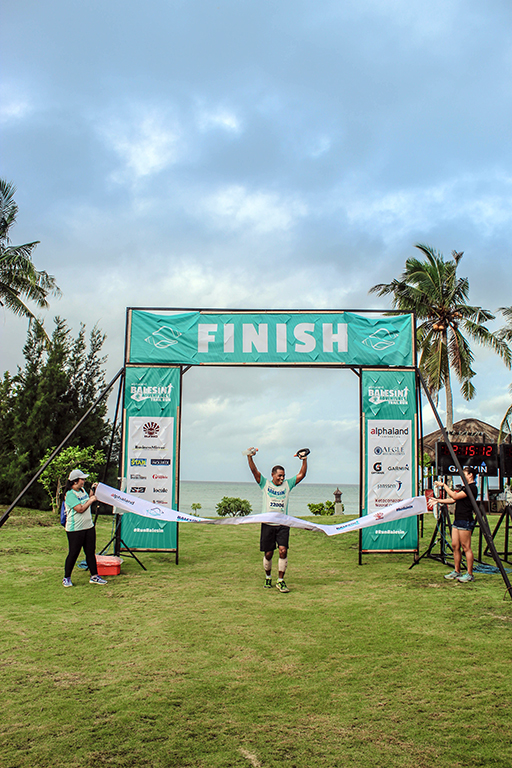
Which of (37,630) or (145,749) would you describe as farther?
(37,630)

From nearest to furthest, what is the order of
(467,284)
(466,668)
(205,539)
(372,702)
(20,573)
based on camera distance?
(372,702) < (466,668) < (20,573) < (205,539) < (467,284)

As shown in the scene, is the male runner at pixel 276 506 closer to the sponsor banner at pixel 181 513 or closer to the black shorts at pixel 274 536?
the black shorts at pixel 274 536

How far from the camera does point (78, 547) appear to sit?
813cm

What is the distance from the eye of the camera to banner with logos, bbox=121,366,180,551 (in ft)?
34.1

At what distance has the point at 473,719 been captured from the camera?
3.94 m

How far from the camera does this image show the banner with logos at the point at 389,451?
1056 cm

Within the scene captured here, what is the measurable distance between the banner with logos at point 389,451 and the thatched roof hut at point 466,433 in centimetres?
1383

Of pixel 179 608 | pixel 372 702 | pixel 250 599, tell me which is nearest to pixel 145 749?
pixel 372 702

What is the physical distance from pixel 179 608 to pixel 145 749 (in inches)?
144

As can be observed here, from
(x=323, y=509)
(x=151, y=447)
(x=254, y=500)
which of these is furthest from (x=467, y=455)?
(x=254, y=500)

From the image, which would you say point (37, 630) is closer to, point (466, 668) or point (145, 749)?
point (145, 749)

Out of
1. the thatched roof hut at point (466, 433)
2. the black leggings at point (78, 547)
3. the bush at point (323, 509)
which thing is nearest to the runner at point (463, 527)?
the black leggings at point (78, 547)

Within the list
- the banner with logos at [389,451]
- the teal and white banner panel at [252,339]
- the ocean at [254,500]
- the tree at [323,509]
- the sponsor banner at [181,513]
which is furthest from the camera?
the ocean at [254,500]

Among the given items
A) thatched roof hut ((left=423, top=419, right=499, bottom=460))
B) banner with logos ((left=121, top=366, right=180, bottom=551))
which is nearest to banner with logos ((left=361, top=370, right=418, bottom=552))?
banner with logos ((left=121, top=366, right=180, bottom=551))
